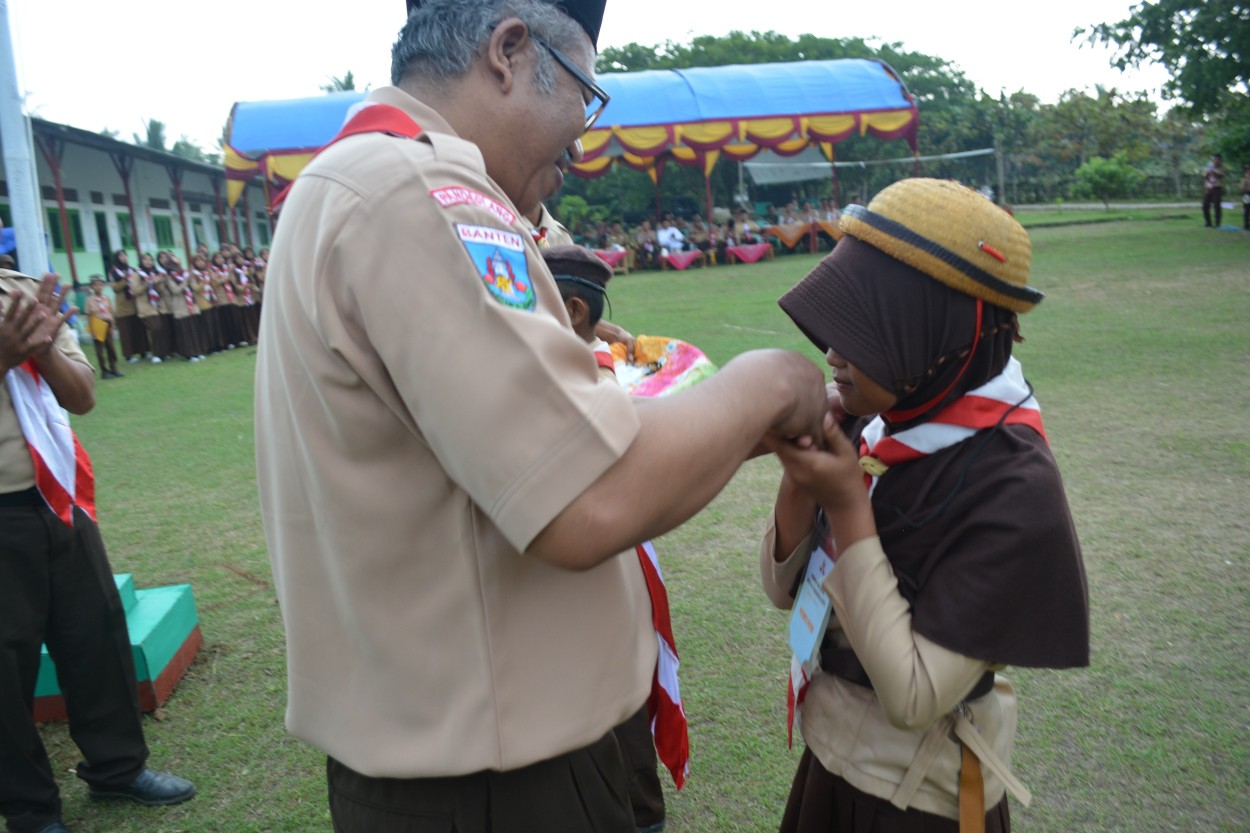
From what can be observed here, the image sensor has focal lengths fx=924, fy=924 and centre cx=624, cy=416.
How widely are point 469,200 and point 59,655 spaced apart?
3148 millimetres

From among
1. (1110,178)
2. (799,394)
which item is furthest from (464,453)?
(1110,178)

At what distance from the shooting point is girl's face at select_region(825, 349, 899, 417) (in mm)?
1655

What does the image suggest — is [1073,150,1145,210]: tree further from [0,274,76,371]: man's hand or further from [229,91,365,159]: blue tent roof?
[0,274,76,371]: man's hand

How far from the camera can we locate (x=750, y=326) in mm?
13281

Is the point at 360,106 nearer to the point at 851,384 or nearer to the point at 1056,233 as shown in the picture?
the point at 851,384

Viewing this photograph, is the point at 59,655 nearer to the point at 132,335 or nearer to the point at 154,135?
the point at 132,335

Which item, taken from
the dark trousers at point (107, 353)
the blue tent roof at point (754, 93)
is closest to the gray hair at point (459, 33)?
the dark trousers at point (107, 353)

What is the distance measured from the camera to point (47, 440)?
3.24 meters

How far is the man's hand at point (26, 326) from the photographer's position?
9.80ft

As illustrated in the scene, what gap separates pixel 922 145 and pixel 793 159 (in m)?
13.3

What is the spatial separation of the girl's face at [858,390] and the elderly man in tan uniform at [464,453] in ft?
1.00

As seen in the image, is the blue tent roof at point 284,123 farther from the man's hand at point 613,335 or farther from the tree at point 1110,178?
the tree at point 1110,178

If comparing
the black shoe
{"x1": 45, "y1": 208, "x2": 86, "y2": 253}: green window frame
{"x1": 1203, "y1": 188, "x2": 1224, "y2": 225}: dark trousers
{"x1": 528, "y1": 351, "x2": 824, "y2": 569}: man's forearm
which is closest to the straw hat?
{"x1": 528, "y1": 351, "x2": 824, "y2": 569}: man's forearm

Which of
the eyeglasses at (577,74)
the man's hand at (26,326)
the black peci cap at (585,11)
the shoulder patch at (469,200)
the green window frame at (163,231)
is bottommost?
the man's hand at (26,326)
